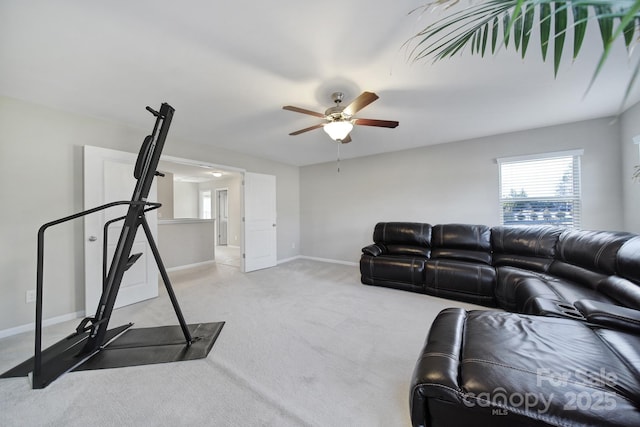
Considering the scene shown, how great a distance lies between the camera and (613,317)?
1.49 metres

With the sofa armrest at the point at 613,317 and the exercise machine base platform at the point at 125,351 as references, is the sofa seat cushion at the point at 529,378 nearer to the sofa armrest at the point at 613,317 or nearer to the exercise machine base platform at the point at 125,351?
the sofa armrest at the point at 613,317

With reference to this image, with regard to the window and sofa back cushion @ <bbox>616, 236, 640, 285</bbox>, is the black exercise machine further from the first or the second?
the window

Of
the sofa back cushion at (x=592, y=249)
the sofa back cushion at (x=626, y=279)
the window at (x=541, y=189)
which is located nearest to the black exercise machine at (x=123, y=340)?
the sofa back cushion at (x=626, y=279)

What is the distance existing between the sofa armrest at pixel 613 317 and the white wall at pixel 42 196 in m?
4.05

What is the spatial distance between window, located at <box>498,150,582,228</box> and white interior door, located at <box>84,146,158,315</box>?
17.0ft

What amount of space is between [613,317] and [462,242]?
2.16 m

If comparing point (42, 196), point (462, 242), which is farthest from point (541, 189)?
point (42, 196)

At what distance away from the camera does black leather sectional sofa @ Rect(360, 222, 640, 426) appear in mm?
1022

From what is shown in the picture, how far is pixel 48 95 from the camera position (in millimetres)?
2385

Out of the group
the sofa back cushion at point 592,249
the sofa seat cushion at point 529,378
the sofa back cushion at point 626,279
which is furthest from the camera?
the sofa back cushion at point 592,249

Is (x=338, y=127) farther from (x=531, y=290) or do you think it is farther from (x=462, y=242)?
(x=462, y=242)

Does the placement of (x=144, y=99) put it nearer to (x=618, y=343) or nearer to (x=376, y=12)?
(x=376, y=12)

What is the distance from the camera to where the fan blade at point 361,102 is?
2.00 metres

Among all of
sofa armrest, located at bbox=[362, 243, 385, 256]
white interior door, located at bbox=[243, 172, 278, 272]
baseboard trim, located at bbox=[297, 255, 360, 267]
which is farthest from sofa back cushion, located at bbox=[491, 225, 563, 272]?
Result: white interior door, located at bbox=[243, 172, 278, 272]
